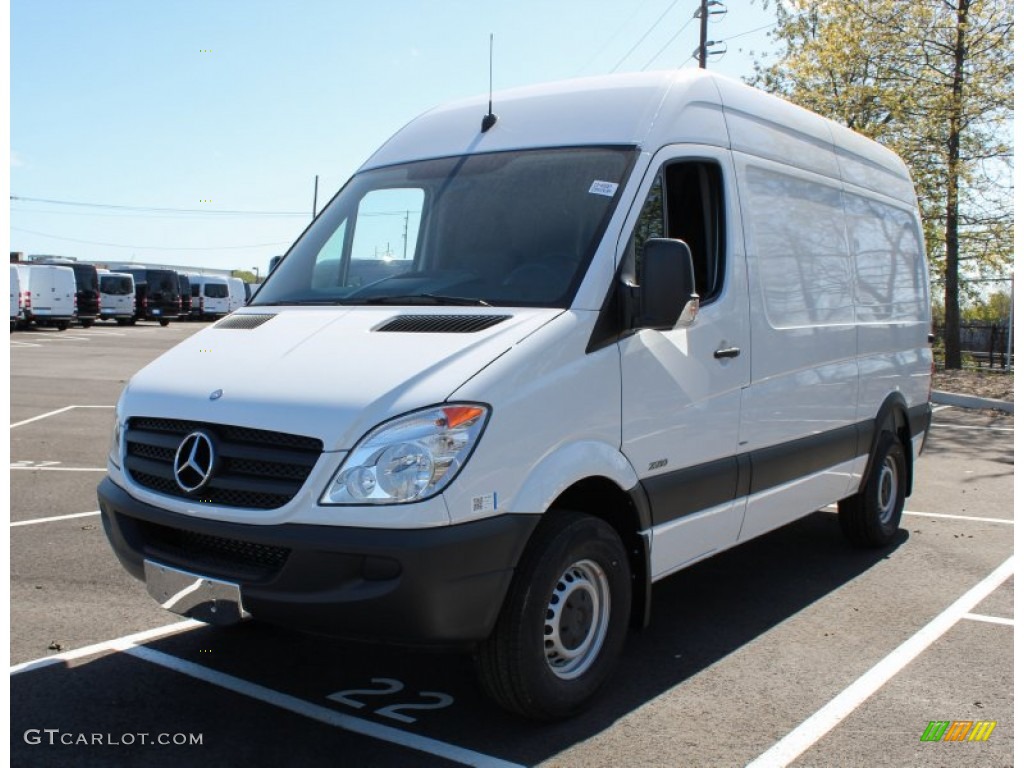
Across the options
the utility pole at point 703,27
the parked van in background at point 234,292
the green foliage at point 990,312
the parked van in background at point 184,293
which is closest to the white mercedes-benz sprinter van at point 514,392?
the utility pole at point 703,27

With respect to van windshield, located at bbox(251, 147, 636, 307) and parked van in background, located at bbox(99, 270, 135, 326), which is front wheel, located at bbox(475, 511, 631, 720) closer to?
van windshield, located at bbox(251, 147, 636, 307)

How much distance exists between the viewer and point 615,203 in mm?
4254

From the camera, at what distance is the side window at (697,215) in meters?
4.59

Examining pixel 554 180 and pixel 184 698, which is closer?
pixel 184 698

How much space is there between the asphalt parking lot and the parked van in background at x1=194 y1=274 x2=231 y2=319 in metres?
44.9

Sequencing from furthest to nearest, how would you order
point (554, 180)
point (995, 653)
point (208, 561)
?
1. point (995, 653)
2. point (554, 180)
3. point (208, 561)

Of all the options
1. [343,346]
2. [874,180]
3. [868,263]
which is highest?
[874,180]

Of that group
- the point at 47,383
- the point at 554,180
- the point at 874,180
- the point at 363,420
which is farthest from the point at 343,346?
the point at 47,383

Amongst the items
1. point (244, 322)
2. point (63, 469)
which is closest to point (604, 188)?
point (244, 322)

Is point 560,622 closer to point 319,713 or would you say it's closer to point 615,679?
point 615,679

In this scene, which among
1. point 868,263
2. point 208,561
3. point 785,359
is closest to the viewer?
point 208,561

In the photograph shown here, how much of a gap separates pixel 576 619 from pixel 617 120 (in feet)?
7.20

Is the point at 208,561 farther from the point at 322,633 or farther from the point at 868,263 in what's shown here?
the point at 868,263

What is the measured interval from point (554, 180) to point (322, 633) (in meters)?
2.17
